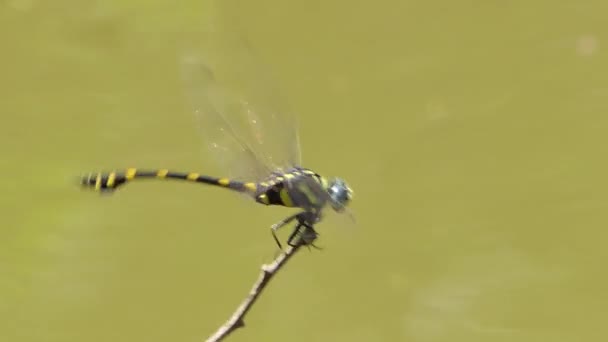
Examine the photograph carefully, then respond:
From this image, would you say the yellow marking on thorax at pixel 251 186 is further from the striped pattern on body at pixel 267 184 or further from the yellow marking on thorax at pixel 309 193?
the yellow marking on thorax at pixel 309 193

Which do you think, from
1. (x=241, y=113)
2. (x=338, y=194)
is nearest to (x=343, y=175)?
(x=241, y=113)

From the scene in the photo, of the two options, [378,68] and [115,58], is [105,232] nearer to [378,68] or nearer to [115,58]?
[115,58]

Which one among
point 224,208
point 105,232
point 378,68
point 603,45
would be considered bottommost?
point 105,232

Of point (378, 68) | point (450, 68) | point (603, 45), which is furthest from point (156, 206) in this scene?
point (603, 45)

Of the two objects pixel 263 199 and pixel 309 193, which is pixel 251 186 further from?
pixel 309 193

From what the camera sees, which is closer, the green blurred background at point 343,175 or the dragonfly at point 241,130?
the dragonfly at point 241,130

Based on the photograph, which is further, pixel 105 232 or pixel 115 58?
pixel 115 58

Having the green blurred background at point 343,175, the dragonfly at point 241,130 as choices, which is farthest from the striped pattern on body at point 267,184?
the green blurred background at point 343,175
